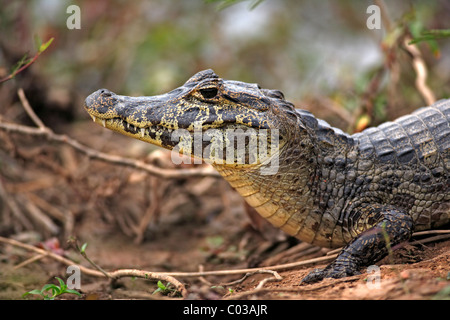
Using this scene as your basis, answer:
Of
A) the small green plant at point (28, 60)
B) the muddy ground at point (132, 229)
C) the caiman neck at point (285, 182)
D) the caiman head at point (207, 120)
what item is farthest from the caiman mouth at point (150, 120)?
the muddy ground at point (132, 229)

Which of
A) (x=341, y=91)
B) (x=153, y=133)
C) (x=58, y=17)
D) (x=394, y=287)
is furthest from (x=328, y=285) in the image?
(x=58, y=17)

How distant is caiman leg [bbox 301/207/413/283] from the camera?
282 centimetres

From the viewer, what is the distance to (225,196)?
17.0 ft

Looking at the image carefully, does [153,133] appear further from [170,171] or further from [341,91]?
[341,91]

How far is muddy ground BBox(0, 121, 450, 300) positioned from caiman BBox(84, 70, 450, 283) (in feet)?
1.07

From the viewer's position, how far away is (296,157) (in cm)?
318

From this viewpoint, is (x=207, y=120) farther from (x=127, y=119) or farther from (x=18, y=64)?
(x=18, y=64)

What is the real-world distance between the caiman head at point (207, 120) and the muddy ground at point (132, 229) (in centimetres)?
91

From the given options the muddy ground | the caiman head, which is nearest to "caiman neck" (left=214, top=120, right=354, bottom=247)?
the caiman head

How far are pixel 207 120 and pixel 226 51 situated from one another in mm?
6487

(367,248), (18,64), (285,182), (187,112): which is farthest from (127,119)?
(367,248)

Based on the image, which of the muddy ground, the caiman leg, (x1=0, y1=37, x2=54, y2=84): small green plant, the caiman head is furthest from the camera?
(x1=0, y1=37, x2=54, y2=84): small green plant

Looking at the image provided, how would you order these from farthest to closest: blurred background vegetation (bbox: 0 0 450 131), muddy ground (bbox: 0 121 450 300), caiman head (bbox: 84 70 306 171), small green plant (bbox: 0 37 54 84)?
blurred background vegetation (bbox: 0 0 450 131)
small green plant (bbox: 0 37 54 84)
muddy ground (bbox: 0 121 450 300)
caiman head (bbox: 84 70 306 171)

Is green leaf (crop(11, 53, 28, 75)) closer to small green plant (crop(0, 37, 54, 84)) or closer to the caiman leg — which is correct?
small green plant (crop(0, 37, 54, 84))
